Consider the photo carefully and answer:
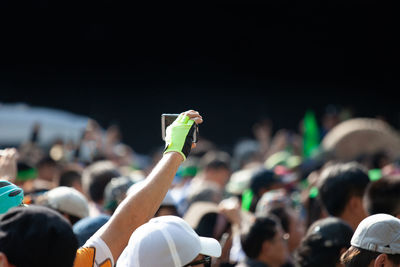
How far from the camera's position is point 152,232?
241cm

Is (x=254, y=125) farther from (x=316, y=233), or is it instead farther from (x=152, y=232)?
(x=152, y=232)

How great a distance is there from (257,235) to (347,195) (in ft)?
2.04

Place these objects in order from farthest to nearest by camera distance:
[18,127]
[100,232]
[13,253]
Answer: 1. [18,127]
2. [100,232]
3. [13,253]

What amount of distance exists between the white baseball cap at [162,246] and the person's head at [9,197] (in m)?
0.52

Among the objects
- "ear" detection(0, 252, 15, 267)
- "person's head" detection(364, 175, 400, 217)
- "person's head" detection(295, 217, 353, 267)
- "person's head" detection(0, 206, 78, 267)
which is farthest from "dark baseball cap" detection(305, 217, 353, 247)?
"ear" detection(0, 252, 15, 267)

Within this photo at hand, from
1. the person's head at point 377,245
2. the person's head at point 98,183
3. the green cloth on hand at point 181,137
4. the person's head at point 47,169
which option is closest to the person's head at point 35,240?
the green cloth on hand at point 181,137

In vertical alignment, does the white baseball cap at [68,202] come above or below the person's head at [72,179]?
above

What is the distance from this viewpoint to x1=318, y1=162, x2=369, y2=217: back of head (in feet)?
13.5

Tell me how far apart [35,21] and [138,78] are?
Result: 8.84 ft

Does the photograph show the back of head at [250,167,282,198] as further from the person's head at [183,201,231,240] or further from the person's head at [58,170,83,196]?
the person's head at [58,170,83,196]

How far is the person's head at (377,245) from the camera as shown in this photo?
2773 millimetres

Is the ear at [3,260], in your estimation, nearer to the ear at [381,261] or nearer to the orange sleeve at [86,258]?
the orange sleeve at [86,258]


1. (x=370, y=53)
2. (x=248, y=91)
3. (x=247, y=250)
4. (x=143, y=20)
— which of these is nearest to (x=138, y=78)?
(x=143, y=20)

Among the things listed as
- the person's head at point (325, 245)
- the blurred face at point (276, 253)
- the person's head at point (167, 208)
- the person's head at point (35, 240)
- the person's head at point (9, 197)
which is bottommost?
the blurred face at point (276, 253)
